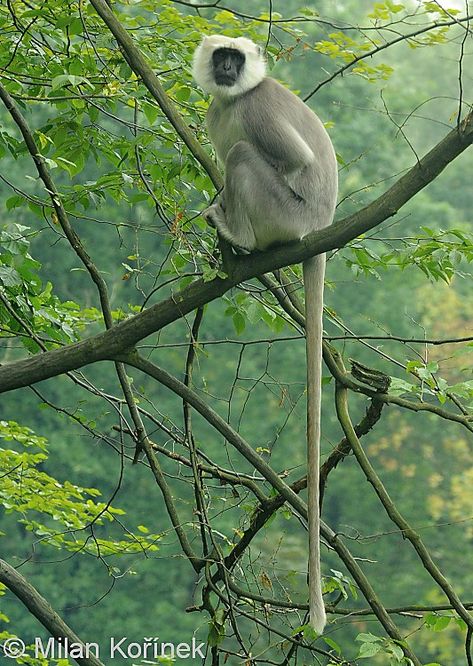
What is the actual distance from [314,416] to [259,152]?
1.61 metres

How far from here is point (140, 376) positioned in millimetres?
24250

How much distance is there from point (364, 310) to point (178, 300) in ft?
83.2

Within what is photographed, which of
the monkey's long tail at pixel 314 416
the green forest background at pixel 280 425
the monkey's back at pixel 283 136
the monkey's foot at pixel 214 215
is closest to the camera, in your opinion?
the monkey's long tail at pixel 314 416

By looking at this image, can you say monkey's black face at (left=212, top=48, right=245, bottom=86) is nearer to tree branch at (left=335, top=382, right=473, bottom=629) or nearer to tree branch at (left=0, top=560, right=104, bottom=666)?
tree branch at (left=335, top=382, right=473, bottom=629)

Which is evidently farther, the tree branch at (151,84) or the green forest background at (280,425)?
the green forest background at (280,425)

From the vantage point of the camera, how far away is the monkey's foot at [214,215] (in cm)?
514

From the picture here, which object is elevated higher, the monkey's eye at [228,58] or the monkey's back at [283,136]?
the monkey's eye at [228,58]

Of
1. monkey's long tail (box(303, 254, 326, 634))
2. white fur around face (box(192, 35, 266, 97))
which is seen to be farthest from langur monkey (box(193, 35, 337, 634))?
monkey's long tail (box(303, 254, 326, 634))

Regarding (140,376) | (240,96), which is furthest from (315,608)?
(140,376)

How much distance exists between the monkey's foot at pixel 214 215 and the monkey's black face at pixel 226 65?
2.22ft

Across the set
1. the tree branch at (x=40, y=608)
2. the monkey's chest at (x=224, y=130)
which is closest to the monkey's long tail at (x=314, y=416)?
the monkey's chest at (x=224, y=130)

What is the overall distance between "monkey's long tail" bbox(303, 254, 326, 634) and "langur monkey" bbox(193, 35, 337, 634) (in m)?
0.20

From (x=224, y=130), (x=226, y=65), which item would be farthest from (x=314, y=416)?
(x=226, y=65)

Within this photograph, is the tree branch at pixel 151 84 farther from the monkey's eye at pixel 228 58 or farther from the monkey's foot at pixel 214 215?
the monkey's eye at pixel 228 58
